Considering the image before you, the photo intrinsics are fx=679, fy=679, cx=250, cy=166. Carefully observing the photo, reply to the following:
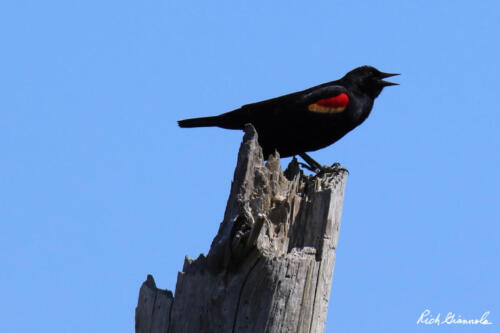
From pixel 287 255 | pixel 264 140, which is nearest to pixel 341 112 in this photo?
pixel 264 140

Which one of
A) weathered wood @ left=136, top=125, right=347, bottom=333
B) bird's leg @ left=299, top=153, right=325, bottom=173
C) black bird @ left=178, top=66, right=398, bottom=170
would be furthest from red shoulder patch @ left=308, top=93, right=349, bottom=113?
weathered wood @ left=136, top=125, right=347, bottom=333

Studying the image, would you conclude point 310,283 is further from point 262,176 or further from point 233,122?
point 233,122

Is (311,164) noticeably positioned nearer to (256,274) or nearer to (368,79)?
(368,79)

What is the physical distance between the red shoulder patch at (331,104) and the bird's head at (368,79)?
55 cm

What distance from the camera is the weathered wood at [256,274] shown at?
296 cm

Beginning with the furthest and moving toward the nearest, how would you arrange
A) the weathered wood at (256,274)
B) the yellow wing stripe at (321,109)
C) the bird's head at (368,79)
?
the bird's head at (368,79)
the yellow wing stripe at (321,109)
the weathered wood at (256,274)

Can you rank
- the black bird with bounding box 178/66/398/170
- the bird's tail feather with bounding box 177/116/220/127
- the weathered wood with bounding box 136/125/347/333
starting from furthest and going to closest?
the bird's tail feather with bounding box 177/116/220/127 < the black bird with bounding box 178/66/398/170 < the weathered wood with bounding box 136/125/347/333

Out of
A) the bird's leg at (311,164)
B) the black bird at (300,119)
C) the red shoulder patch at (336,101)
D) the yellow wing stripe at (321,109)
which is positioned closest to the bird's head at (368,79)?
the black bird at (300,119)

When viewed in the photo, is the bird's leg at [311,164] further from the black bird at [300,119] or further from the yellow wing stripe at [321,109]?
the yellow wing stripe at [321,109]

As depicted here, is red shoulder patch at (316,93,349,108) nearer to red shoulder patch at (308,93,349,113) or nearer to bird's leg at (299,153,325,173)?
red shoulder patch at (308,93,349,113)

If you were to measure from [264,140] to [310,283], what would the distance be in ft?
9.16

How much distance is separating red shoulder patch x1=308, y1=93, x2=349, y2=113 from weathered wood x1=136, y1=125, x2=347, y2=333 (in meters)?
2.68

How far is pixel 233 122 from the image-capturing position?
19.7 feet

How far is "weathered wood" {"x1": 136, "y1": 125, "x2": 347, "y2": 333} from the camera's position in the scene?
2.96 metres
